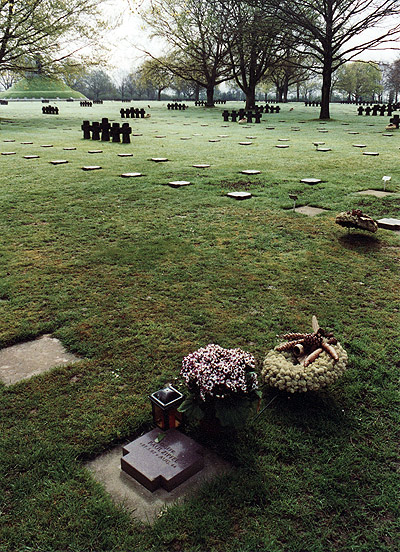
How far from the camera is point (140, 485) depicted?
177cm

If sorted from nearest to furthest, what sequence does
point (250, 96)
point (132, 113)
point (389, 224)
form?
point (389, 224)
point (132, 113)
point (250, 96)

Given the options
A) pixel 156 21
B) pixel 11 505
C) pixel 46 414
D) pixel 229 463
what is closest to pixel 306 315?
pixel 229 463

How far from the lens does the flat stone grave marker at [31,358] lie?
2.50m

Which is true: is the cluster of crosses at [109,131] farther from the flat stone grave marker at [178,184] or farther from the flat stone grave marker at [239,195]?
the flat stone grave marker at [239,195]

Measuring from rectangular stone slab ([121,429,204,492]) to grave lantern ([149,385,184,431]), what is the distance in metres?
0.05

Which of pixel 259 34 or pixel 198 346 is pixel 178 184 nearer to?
pixel 198 346

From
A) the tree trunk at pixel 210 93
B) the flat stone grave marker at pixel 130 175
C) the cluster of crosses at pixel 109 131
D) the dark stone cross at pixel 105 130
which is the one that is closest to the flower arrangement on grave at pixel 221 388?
the flat stone grave marker at pixel 130 175

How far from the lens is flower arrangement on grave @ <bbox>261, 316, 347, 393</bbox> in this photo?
7.34ft

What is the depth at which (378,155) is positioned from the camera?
1083cm

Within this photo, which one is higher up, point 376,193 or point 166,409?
point 376,193

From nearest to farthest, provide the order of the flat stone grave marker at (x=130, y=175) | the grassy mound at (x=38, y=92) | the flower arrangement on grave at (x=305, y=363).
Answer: the flower arrangement on grave at (x=305, y=363) < the flat stone grave marker at (x=130, y=175) < the grassy mound at (x=38, y=92)

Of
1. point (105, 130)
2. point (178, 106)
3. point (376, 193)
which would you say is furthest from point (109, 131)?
point (178, 106)

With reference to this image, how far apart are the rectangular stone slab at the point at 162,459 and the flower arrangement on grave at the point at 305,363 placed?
64cm

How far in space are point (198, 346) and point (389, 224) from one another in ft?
12.0
